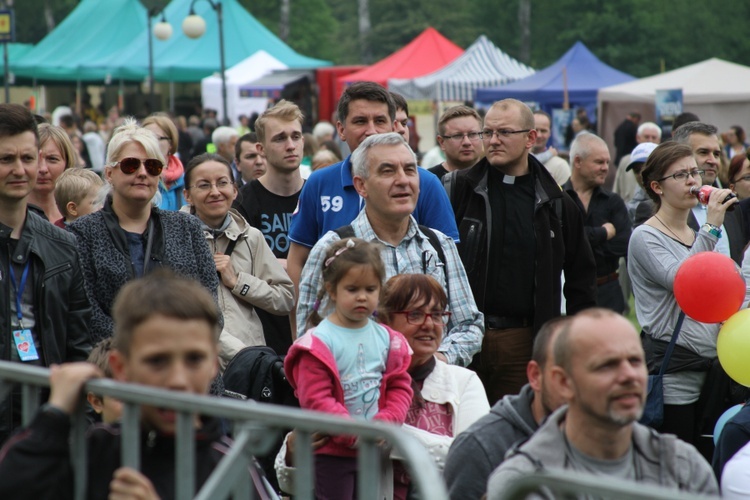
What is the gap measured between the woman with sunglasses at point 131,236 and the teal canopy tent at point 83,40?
3698 centimetres

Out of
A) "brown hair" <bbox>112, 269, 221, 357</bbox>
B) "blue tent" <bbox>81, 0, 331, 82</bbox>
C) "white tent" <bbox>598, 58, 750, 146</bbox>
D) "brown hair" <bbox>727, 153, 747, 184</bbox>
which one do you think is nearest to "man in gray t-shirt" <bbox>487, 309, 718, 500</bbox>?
"brown hair" <bbox>112, 269, 221, 357</bbox>

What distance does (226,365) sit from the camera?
18.5ft

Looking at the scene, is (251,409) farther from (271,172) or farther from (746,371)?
(271,172)

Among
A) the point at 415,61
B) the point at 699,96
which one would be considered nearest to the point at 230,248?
the point at 699,96

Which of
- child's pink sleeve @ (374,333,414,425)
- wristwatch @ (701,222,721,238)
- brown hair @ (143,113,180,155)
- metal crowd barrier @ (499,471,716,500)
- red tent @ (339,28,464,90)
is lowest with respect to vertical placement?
child's pink sleeve @ (374,333,414,425)

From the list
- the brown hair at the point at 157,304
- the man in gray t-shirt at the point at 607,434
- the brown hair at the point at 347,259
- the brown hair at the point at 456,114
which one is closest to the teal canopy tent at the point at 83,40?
the brown hair at the point at 456,114

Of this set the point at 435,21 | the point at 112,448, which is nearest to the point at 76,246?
the point at 112,448

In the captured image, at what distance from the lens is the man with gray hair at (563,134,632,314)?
29.3 ft

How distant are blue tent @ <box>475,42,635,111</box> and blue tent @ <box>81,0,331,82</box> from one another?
1020 centimetres

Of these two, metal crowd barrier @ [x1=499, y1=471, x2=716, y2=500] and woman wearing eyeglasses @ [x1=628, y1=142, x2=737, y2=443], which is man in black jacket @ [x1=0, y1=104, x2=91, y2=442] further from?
woman wearing eyeglasses @ [x1=628, y1=142, x2=737, y2=443]

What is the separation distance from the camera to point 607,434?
3.06 m

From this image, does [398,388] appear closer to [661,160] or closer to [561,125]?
[661,160]

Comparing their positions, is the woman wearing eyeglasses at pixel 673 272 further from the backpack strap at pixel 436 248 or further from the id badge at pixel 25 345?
the id badge at pixel 25 345

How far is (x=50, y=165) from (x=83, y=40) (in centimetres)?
3914
